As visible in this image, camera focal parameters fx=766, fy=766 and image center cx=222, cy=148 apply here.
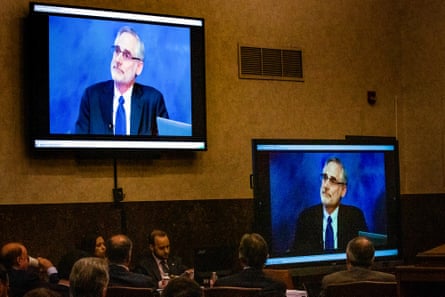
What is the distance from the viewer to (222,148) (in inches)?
284

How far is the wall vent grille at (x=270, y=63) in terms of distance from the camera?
7.39 meters

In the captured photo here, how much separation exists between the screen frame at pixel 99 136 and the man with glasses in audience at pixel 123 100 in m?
0.08

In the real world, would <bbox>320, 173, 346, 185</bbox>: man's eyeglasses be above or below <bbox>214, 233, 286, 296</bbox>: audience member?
above

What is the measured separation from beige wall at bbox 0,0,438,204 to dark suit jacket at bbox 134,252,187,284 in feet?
2.02

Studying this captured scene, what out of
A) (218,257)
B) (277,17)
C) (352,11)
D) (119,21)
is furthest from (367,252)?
(352,11)

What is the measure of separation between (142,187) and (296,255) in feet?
4.86

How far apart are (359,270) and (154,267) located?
2.08 meters

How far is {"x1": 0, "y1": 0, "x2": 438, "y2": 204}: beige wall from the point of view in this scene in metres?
6.20

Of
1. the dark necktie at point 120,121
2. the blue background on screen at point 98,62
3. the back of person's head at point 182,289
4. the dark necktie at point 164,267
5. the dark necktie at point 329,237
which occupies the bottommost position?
the dark necktie at point 164,267

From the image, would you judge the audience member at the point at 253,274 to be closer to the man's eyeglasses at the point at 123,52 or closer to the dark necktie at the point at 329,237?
the dark necktie at the point at 329,237

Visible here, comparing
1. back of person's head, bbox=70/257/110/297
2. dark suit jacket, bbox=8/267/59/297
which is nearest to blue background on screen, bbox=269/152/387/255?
dark suit jacket, bbox=8/267/59/297

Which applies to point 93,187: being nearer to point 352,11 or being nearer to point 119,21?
point 119,21

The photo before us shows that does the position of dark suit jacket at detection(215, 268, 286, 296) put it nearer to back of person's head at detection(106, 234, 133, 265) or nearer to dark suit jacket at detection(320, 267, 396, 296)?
dark suit jacket at detection(320, 267, 396, 296)

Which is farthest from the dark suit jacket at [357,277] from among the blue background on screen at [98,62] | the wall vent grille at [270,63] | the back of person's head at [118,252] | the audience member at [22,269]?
the wall vent grille at [270,63]
